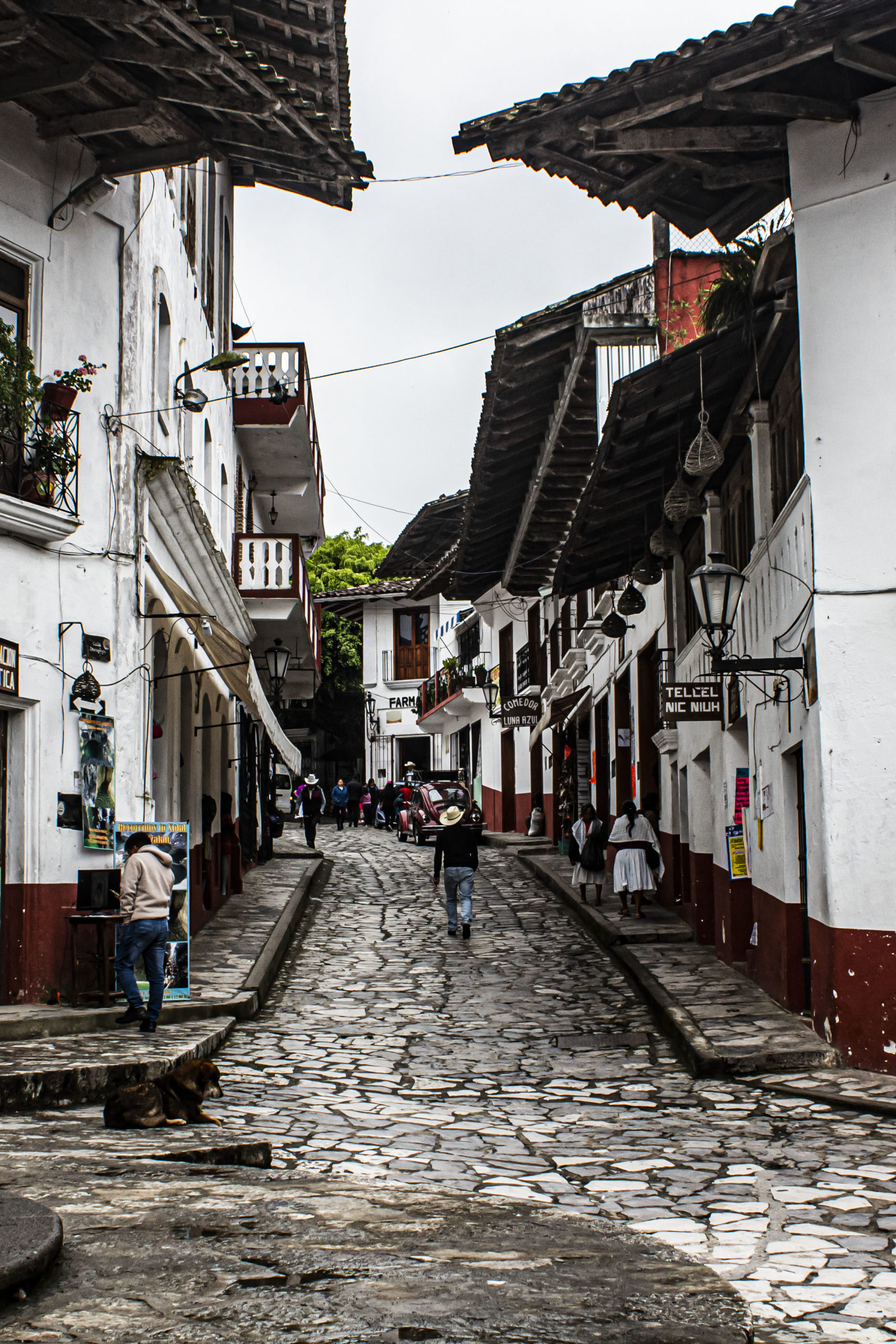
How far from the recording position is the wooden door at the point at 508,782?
32531 mm

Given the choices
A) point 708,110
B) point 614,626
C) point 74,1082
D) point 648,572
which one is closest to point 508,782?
point 614,626

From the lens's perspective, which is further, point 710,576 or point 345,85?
point 345,85

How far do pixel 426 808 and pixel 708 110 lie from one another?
2180 centimetres

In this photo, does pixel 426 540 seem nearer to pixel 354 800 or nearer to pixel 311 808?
pixel 354 800

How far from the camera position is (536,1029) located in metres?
11.3

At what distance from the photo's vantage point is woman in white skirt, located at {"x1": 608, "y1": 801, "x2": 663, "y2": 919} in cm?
1667

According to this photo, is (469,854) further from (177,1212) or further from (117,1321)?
(117,1321)

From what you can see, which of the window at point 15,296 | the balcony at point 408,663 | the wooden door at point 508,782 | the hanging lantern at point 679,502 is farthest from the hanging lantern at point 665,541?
the balcony at point 408,663

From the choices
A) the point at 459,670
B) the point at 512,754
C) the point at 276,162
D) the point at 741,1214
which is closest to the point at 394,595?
the point at 459,670

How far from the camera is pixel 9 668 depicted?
1068cm

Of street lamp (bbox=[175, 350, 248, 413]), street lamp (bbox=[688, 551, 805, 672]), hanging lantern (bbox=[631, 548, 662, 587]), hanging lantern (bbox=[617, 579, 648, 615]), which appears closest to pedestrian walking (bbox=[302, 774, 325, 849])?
hanging lantern (bbox=[617, 579, 648, 615])

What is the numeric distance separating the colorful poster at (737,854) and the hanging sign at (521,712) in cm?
1350

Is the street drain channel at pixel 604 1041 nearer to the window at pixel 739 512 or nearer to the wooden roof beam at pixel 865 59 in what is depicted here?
the window at pixel 739 512

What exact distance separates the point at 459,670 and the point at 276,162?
2584 cm
